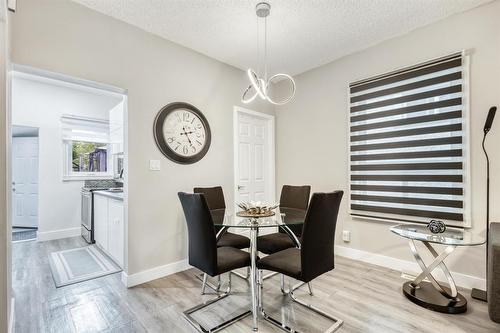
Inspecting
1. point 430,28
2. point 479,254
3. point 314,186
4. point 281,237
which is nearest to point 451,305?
point 479,254

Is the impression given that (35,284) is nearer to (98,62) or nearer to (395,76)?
(98,62)

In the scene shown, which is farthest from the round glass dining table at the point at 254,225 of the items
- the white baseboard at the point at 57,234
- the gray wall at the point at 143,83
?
the white baseboard at the point at 57,234

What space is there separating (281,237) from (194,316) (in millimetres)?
1090

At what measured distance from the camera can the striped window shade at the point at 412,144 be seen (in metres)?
2.46

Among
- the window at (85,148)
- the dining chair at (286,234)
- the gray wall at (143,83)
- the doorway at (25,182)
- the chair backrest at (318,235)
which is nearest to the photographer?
the chair backrest at (318,235)

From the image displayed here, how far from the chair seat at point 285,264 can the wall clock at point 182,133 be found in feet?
5.37

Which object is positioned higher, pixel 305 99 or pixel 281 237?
pixel 305 99

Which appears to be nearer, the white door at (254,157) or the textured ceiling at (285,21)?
the textured ceiling at (285,21)

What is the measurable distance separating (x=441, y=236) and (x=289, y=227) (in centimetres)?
130

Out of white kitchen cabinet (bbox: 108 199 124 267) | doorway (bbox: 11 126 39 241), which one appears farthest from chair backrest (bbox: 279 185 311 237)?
doorway (bbox: 11 126 39 241)

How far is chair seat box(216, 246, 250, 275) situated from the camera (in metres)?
1.84

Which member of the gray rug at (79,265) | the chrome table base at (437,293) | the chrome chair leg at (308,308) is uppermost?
the chrome table base at (437,293)

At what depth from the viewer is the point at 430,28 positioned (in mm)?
2652

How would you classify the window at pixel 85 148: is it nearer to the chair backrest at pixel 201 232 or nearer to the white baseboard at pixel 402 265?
the chair backrest at pixel 201 232
